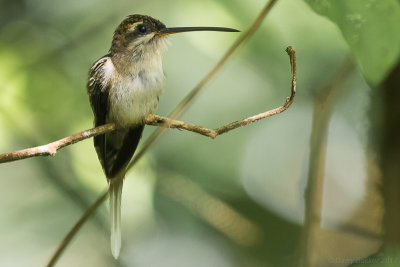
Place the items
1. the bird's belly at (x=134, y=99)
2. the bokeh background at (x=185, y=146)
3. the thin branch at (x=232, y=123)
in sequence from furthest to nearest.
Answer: the bokeh background at (x=185, y=146) → the bird's belly at (x=134, y=99) → the thin branch at (x=232, y=123)

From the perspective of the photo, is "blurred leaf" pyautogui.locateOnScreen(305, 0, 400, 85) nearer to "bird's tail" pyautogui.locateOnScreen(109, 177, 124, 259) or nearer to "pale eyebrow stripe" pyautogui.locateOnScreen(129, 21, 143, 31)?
"bird's tail" pyautogui.locateOnScreen(109, 177, 124, 259)

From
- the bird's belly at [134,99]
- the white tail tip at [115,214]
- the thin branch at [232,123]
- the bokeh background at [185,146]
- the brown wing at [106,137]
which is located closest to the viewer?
the thin branch at [232,123]

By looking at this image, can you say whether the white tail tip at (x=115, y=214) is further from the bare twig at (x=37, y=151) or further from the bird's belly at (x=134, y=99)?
the bare twig at (x=37, y=151)

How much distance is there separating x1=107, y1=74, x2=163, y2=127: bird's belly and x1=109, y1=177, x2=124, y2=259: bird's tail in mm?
279

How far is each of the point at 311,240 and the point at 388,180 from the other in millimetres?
422

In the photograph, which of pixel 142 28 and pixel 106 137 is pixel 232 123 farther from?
pixel 106 137

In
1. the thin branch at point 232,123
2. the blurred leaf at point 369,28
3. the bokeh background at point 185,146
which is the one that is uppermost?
the blurred leaf at point 369,28

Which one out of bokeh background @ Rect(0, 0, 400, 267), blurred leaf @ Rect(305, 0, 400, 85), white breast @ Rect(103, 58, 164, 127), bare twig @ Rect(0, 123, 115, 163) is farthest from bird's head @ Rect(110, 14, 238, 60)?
blurred leaf @ Rect(305, 0, 400, 85)

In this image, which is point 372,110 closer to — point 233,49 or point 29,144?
point 233,49

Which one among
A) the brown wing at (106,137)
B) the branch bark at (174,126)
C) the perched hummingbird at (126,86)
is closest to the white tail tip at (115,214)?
the perched hummingbird at (126,86)

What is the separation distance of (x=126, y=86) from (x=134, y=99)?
0.27ft

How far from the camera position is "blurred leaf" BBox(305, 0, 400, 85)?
1049 mm

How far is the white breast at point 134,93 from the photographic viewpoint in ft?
8.23

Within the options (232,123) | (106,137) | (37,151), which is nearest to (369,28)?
(232,123)
